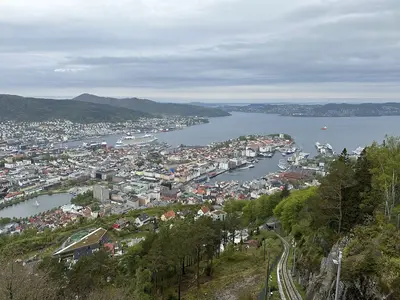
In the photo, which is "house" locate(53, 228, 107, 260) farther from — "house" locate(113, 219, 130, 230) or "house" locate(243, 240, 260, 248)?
"house" locate(243, 240, 260, 248)

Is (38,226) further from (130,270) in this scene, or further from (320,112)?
(320,112)

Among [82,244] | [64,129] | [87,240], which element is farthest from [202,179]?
[64,129]

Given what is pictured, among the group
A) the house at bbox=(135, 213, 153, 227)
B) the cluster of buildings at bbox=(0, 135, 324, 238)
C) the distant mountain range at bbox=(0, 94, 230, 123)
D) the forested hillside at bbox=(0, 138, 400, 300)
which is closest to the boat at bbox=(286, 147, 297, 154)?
the cluster of buildings at bbox=(0, 135, 324, 238)

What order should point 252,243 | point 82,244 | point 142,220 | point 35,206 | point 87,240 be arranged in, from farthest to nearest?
point 35,206 < point 142,220 < point 87,240 < point 82,244 < point 252,243

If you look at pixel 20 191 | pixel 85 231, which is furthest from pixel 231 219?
pixel 20 191

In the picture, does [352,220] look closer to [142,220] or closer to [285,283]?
[285,283]

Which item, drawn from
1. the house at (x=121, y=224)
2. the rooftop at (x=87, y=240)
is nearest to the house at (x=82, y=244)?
the rooftop at (x=87, y=240)
